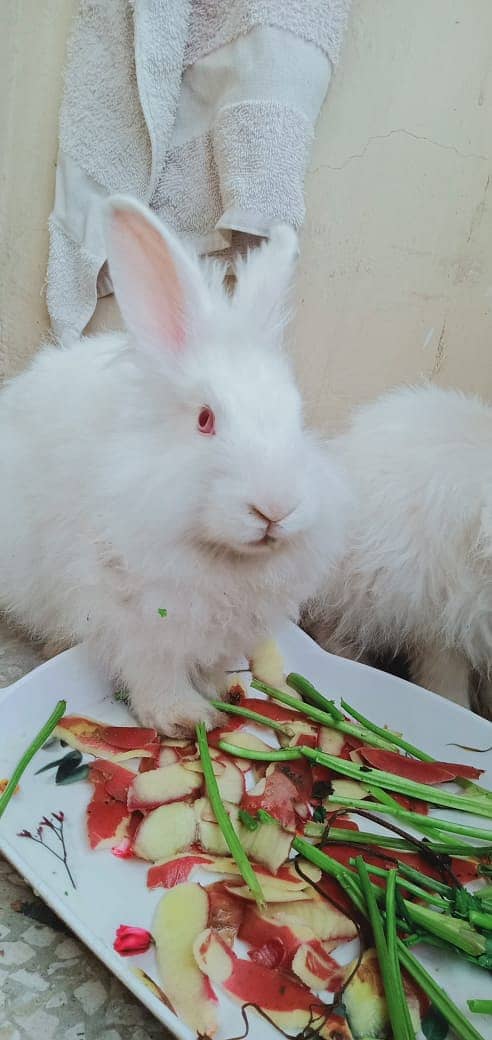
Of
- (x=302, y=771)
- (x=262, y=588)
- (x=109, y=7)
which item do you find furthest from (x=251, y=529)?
(x=109, y=7)

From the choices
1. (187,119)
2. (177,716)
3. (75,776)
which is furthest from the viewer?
(187,119)

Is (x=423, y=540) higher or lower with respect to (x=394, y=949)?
higher

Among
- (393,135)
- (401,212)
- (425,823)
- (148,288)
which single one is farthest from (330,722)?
(393,135)

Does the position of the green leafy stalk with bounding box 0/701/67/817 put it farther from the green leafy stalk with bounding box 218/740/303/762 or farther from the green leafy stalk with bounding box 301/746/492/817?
the green leafy stalk with bounding box 301/746/492/817

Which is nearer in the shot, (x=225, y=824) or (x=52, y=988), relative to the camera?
(x=52, y=988)

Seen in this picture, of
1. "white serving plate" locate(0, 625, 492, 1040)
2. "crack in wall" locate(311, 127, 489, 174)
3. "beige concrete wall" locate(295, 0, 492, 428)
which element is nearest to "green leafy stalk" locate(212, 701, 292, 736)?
"white serving plate" locate(0, 625, 492, 1040)

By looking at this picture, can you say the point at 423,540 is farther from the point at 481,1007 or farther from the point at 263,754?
the point at 481,1007

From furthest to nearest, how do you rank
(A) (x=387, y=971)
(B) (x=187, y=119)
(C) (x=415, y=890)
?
(B) (x=187, y=119)
(C) (x=415, y=890)
(A) (x=387, y=971)
